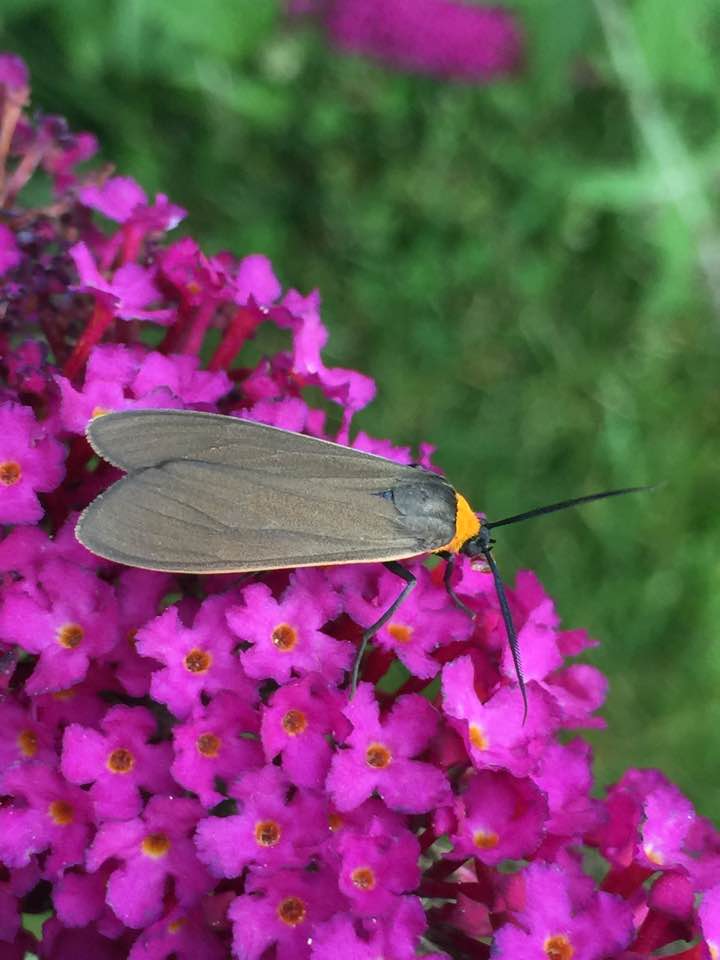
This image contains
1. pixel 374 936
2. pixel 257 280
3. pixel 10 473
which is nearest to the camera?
pixel 374 936

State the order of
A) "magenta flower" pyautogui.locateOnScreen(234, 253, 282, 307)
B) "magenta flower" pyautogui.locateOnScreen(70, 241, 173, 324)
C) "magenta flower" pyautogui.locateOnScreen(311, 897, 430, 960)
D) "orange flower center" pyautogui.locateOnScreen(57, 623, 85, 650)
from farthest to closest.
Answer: "magenta flower" pyautogui.locateOnScreen(234, 253, 282, 307) < "magenta flower" pyautogui.locateOnScreen(70, 241, 173, 324) < "orange flower center" pyautogui.locateOnScreen(57, 623, 85, 650) < "magenta flower" pyautogui.locateOnScreen(311, 897, 430, 960)

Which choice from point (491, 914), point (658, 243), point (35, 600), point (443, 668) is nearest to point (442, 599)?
point (443, 668)

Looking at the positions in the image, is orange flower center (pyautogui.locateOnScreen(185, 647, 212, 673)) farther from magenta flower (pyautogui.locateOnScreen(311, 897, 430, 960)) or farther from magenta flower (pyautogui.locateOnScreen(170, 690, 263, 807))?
magenta flower (pyautogui.locateOnScreen(311, 897, 430, 960))

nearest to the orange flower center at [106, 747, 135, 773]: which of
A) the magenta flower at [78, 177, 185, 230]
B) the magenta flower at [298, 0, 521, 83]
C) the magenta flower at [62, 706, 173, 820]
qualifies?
the magenta flower at [62, 706, 173, 820]

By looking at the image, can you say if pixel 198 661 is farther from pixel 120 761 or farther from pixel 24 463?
pixel 24 463

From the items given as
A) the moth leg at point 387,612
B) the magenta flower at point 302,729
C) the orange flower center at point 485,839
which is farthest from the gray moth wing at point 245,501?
the orange flower center at point 485,839

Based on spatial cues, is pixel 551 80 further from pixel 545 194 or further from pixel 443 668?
pixel 443 668

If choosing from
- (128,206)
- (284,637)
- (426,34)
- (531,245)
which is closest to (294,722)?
(284,637)
